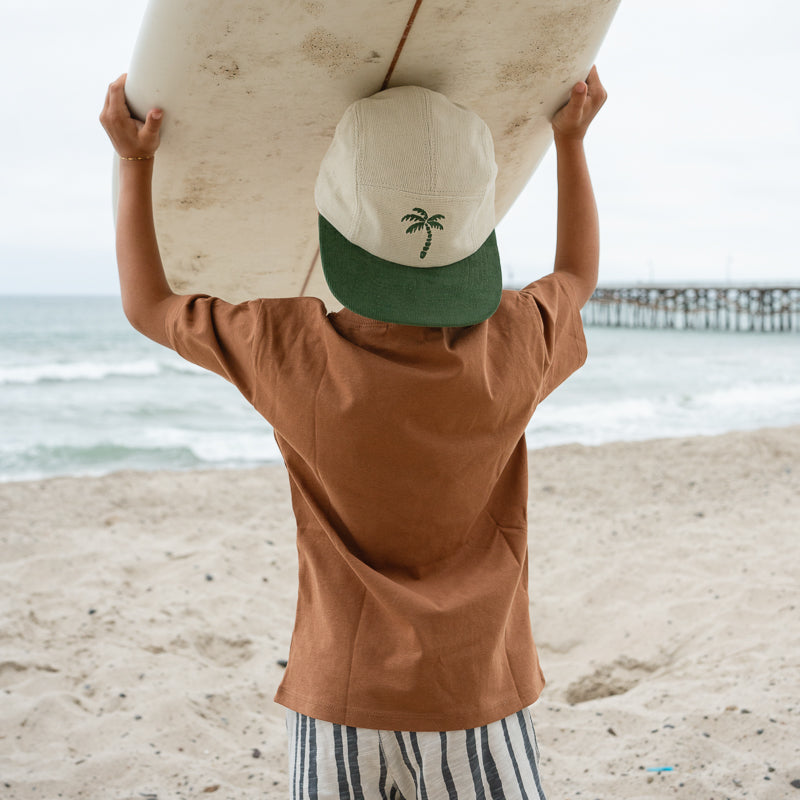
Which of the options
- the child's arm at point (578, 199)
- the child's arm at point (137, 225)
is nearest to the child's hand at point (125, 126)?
the child's arm at point (137, 225)

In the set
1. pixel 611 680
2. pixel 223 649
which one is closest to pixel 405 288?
pixel 611 680

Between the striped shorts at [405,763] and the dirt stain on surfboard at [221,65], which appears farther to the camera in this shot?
the dirt stain on surfboard at [221,65]

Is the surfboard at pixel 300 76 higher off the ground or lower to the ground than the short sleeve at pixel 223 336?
higher

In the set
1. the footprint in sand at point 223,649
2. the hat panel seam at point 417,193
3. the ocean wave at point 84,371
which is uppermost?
the hat panel seam at point 417,193

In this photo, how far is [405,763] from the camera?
1.13 meters

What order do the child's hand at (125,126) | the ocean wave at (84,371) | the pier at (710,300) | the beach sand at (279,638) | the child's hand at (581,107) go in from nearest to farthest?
the child's hand at (125,126) → the child's hand at (581,107) → the beach sand at (279,638) → the ocean wave at (84,371) → the pier at (710,300)

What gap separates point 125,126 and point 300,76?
317mm

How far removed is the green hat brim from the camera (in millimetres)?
1053

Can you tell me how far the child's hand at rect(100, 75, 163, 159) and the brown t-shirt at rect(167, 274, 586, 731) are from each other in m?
0.37

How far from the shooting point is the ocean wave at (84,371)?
1894 centimetres

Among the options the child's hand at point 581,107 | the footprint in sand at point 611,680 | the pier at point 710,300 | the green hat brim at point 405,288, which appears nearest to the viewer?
the green hat brim at point 405,288

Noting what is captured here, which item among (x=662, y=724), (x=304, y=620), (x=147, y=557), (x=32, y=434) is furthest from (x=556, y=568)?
(x=32, y=434)

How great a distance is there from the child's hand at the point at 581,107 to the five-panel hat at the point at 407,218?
459mm

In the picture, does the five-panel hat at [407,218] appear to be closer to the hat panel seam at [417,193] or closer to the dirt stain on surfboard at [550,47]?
the hat panel seam at [417,193]
